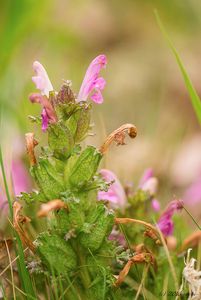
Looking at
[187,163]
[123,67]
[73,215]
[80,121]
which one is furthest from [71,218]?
[123,67]

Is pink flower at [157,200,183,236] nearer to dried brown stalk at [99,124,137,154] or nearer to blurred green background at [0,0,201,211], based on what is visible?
dried brown stalk at [99,124,137,154]

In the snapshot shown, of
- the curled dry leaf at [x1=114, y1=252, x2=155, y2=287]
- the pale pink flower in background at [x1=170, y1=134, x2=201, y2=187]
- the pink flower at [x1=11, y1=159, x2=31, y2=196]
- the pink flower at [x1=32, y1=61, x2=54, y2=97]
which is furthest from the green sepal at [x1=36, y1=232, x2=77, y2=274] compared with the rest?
the pale pink flower in background at [x1=170, y1=134, x2=201, y2=187]

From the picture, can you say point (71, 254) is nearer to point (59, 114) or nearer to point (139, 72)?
point (59, 114)

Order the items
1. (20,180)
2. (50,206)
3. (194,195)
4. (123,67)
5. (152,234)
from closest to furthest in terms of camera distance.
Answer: (50,206) → (152,234) → (20,180) → (194,195) → (123,67)

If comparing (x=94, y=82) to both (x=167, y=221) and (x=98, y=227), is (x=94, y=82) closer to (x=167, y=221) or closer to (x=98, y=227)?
(x=98, y=227)

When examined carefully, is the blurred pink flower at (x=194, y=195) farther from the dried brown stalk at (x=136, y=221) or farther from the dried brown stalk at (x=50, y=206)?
the dried brown stalk at (x=50, y=206)

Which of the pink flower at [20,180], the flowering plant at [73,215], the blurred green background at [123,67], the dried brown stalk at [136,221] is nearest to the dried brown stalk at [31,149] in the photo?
the flowering plant at [73,215]

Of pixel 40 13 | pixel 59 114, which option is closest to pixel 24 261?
pixel 59 114
